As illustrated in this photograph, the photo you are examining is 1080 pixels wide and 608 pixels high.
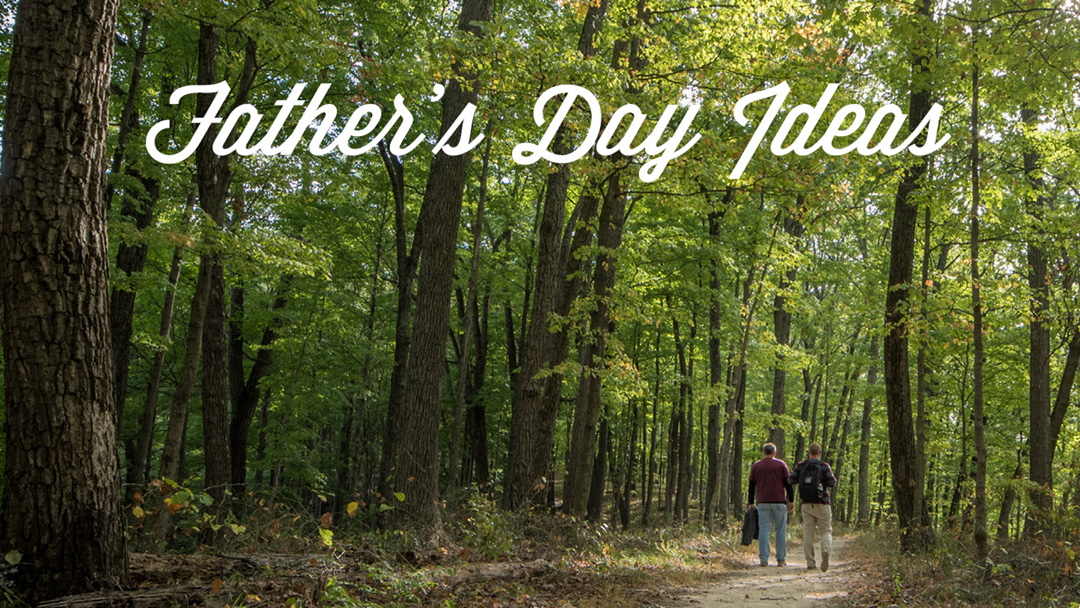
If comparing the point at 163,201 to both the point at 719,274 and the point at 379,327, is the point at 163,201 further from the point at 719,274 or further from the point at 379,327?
the point at 719,274

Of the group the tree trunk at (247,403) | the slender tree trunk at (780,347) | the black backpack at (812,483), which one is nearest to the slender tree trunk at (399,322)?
the tree trunk at (247,403)

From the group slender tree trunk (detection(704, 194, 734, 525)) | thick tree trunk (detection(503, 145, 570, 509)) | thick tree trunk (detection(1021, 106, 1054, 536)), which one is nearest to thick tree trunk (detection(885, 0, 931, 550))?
thick tree trunk (detection(1021, 106, 1054, 536))

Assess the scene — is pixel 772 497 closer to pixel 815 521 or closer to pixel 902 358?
pixel 815 521

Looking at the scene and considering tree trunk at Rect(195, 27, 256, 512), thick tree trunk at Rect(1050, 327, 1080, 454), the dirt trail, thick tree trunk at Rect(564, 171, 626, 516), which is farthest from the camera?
thick tree trunk at Rect(1050, 327, 1080, 454)

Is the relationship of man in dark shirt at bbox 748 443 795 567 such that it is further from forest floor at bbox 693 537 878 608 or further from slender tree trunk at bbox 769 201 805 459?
slender tree trunk at bbox 769 201 805 459

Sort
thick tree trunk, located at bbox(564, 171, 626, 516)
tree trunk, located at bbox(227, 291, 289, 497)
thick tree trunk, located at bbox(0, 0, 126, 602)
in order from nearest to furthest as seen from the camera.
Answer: thick tree trunk, located at bbox(0, 0, 126, 602) → thick tree trunk, located at bbox(564, 171, 626, 516) → tree trunk, located at bbox(227, 291, 289, 497)

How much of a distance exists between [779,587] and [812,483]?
2712 millimetres

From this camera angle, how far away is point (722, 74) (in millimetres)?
9312

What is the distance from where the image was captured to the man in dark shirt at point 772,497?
38.2 feet

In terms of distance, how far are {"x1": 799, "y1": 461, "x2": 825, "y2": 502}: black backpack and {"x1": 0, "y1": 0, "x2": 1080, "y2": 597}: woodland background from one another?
1158 mm

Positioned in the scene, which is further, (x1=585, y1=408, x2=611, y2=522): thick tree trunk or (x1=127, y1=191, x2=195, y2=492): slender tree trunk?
(x1=585, y1=408, x2=611, y2=522): thick tree trunk

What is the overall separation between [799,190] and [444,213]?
5057 millimetres

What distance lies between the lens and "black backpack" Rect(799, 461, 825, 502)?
37.1ft

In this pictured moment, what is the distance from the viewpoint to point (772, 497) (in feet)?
38.4
